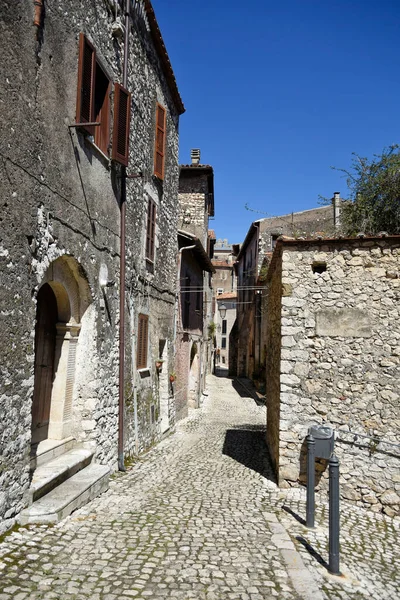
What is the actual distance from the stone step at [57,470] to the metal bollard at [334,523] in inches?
127

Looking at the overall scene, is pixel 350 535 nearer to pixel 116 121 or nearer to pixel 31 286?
pixel 31 286

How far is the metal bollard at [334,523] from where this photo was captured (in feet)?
14.6

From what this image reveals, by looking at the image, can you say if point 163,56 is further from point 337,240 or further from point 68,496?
point 68,496

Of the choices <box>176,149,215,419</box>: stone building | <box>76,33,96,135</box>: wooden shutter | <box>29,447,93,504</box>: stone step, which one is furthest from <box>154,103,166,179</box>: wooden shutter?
<box>29,447,93,504</box>: stone step

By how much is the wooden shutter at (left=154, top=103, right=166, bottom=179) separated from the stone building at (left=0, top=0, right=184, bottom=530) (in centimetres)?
9

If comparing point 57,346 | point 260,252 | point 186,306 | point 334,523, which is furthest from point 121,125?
point 260,252

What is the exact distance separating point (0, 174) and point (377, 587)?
551 cm

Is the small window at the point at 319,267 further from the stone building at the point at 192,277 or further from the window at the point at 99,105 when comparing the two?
the stone building at the point at 192,277

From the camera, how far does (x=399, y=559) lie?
517 cm

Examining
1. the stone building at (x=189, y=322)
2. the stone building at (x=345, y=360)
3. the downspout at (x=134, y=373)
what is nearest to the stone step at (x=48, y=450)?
the downspout at (x=134, y=373)

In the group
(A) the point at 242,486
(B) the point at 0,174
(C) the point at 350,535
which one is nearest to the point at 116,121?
(B) the point at 0,174

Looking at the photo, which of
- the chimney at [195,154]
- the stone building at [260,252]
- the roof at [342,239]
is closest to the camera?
the roof at [342,239]

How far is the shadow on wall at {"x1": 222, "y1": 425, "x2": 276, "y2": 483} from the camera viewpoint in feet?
27.5

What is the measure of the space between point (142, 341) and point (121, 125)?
176 inches
